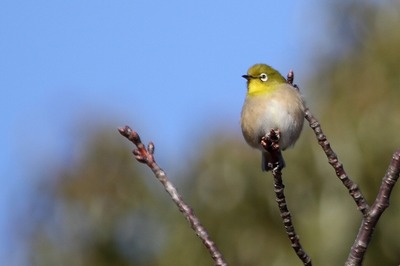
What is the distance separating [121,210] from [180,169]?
3.51ft

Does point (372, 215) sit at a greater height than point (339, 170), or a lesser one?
lesser

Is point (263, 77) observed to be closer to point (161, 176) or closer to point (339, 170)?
point (339, 170)

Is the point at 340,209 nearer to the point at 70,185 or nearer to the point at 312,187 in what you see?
the point at 312,187

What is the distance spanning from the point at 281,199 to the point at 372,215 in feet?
1.25

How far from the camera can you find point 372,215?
382 centimetres

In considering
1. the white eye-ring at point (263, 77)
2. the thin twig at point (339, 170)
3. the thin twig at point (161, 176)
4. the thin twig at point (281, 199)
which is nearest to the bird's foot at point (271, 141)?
the thin twig at point (281, 199)

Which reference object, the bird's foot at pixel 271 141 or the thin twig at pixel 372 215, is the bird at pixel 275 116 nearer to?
the bird's foot at pixel 271 141

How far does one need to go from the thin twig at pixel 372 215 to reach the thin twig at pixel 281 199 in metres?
0.19

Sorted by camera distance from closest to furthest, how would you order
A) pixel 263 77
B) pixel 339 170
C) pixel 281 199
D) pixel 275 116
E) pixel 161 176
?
pixel 161 176 → pixel 281 199 → pixel 339 170 → pixel 275 116 → pixel 263 77

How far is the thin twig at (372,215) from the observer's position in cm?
374

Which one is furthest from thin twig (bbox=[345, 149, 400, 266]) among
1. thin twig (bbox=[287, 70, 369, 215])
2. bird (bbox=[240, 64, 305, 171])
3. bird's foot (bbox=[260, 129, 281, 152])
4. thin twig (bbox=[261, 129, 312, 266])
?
bird (bbox=[240, 64, 305, 171])

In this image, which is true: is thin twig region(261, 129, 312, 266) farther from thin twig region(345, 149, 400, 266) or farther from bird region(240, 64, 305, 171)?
bird region(240, 64, 305, 171)

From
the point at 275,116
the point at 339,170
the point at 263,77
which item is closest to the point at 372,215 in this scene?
the point at 339,170

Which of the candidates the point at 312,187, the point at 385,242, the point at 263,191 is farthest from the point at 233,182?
the point at 385,242
